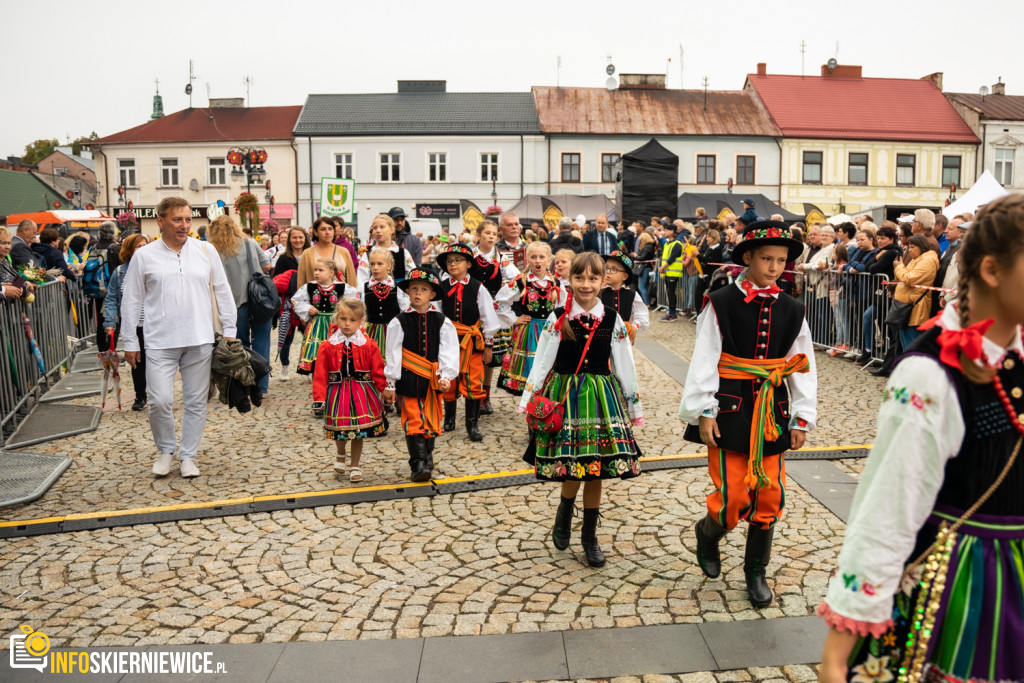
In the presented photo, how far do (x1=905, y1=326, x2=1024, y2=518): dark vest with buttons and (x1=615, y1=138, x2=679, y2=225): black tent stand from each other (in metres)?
14.5

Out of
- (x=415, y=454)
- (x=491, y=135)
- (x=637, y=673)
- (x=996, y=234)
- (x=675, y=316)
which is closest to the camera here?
(x=996, y=234)

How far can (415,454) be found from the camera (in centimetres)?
657

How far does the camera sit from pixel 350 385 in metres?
6.74

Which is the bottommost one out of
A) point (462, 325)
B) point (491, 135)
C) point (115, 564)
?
point (115, 564)

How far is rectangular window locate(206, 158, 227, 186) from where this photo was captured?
49031 millimetres

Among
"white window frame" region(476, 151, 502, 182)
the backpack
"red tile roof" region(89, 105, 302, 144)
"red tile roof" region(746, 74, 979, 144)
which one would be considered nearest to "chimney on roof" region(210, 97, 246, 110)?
"red tile roof" region(89, 105, 302, 144)

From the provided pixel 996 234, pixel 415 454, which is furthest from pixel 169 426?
→ pixel 996 234

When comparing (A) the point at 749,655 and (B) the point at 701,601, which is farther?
(B) the point at 701,601

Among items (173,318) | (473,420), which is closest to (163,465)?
(173,318)

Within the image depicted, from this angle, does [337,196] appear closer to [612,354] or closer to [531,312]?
[531,312]

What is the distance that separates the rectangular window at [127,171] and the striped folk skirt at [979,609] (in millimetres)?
52896

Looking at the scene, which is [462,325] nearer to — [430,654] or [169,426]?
[169,426]

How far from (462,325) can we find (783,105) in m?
44.3

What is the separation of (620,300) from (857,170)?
4427 cm
